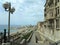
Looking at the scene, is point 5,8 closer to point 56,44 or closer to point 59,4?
point 56,44

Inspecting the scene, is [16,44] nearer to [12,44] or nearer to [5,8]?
[12,44]

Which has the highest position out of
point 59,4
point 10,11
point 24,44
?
point 59,4

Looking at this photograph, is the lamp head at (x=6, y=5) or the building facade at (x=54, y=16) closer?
the lamp head at (x=6, y=5)

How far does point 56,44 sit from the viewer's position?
7.85 meters

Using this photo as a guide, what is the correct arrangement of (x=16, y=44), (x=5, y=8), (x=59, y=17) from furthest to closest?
(x=59, y=17), (x=5, y=8), (x=16, y=44)

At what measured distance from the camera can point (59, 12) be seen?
2698cm

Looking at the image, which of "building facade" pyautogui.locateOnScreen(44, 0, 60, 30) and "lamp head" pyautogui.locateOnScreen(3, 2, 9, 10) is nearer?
"lamp head" pyautogui.locateOnScreen(3, 2, 9, 10)

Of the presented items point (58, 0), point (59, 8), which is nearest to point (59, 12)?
point (59, 8)

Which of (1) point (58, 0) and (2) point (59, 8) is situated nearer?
(2) point (59, 8)

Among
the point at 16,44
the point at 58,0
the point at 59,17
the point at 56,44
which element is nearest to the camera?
the point at 56,44

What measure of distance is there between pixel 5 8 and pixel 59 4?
1946 centimetres

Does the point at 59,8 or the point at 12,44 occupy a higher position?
the point at 59,8

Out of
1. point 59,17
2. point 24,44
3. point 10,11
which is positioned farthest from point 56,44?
point 59,17

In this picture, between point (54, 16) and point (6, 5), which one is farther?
point (54, 16)
